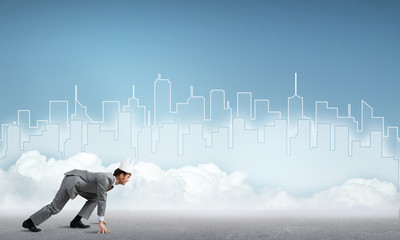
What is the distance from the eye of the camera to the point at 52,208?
8.35m

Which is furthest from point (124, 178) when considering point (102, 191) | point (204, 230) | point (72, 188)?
point (204, 230)

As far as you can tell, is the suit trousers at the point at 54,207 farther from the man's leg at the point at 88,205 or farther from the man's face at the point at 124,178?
the man's face at the point at 124,178

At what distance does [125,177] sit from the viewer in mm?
8219

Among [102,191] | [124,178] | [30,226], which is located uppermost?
[124,178]

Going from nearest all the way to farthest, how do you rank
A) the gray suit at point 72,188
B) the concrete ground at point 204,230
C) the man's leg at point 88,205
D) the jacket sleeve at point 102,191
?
1. the concrete ground at point 204,230
2. the jacket sleeve at point 102,191
3. the gray suit at point 72,188
4. the man's leg at point 88,205

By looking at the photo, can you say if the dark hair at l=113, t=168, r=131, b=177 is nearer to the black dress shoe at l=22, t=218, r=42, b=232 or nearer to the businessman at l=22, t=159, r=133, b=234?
the businessman at l=22, t=159, r=133, b=234

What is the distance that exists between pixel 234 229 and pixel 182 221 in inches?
73.8

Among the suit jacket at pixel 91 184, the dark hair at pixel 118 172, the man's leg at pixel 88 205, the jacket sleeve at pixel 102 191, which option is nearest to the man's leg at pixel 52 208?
the suit jacket at pixel 91 184

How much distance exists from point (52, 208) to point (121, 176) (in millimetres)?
1273

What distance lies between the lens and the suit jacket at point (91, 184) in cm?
814

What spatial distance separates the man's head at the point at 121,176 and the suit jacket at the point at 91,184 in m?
0.08

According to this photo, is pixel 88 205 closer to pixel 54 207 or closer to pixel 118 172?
pixel 54 207

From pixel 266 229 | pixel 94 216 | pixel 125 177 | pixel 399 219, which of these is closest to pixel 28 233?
pixel 125 177

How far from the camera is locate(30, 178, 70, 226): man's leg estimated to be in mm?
8328
